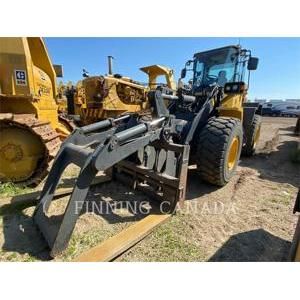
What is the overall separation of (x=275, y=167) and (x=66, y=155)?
4851 millimetres

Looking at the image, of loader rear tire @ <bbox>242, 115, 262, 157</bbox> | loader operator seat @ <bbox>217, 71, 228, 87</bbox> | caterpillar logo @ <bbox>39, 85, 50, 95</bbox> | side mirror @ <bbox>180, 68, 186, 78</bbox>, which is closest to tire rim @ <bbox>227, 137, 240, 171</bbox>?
loader operator seat @ <bbox>217, 71, 228, 87</bbox>

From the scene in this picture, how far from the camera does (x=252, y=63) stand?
15.4ft

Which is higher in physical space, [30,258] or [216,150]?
[216,150]

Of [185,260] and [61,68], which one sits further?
[61,68]

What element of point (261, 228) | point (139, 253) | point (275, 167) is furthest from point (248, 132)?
point (139, 253)

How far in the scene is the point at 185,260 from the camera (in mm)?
2232

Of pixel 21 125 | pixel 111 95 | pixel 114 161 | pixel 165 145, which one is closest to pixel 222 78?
pixel 165 145

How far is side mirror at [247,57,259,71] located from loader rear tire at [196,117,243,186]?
5.69ft

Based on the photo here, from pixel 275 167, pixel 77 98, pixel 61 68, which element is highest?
pixel 61 68

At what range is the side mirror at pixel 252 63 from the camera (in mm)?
4661

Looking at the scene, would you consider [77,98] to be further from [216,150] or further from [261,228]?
[261,228]

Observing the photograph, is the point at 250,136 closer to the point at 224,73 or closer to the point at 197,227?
the point at 224,73

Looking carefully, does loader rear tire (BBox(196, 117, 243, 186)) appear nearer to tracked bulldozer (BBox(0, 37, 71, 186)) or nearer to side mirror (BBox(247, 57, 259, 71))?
side mirror (BBox(247, 57, 259, 71))

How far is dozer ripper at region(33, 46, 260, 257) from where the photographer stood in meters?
2.30
